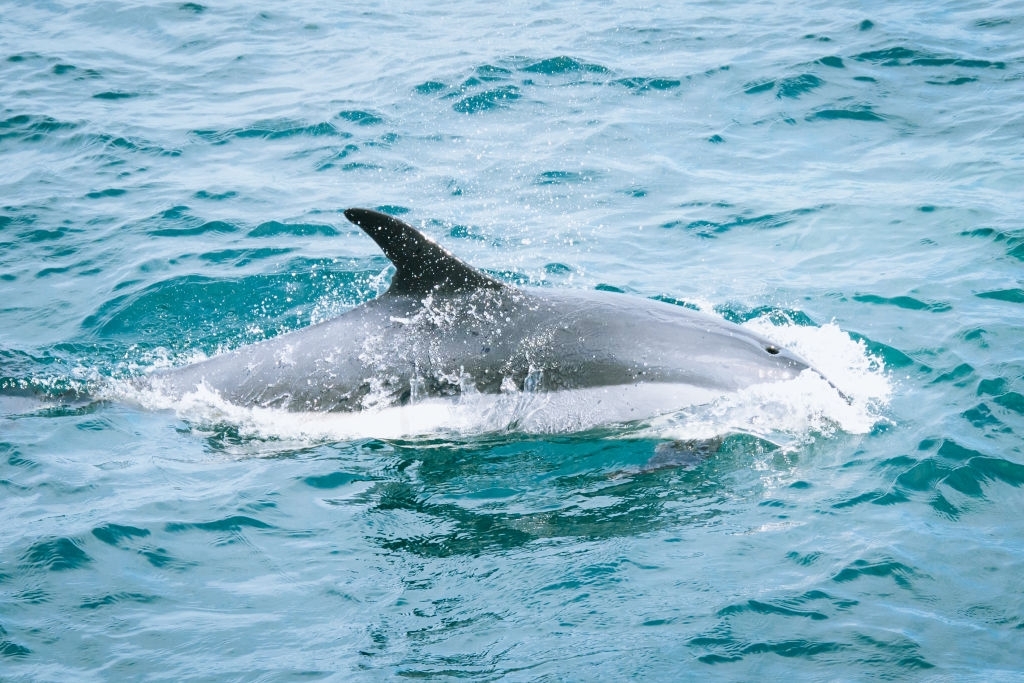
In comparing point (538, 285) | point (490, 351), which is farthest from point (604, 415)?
point (538, 285)

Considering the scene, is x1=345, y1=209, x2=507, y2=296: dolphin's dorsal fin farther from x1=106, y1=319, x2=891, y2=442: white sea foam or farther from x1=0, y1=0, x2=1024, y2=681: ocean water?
x1=0, y1=0, x2=1024, y2=681: ocean water

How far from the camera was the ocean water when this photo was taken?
21.1 feet

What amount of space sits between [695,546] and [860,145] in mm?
9772

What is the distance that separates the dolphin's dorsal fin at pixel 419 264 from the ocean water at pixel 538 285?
1.07 meters

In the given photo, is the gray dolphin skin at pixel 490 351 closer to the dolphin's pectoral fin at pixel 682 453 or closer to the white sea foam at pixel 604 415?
the white sea foam at pixel 604 415

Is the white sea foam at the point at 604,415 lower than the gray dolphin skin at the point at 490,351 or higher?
lower

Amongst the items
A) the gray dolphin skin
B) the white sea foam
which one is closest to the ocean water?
the white sea foam

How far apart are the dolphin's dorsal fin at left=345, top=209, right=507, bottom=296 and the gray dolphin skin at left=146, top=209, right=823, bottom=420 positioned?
0.01 m

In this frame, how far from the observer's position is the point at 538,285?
466 inches

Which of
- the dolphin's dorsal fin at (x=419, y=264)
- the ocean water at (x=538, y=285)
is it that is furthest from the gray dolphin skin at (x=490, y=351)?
the ocean water at (x=538, y=285)

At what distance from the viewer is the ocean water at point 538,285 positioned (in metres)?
6.43

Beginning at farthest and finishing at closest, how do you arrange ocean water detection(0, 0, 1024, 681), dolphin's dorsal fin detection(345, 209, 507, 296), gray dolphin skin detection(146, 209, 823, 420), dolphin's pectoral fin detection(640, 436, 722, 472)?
gray dolphin skin detection(146, 209, 823, 420), dolphin's pectoral fin detection(640, 436, 722, 472), dolphin's dorsal fin detection(345, 209, 507, 296), ocean water detection(0, 0, 1024, 681)

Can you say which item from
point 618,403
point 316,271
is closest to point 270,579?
point 618,403

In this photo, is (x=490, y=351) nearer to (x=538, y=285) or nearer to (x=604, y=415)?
(x=604, y=415)
